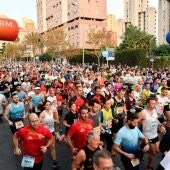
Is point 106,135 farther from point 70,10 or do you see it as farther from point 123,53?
point 70,10

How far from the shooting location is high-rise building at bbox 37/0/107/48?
10480 centimetres

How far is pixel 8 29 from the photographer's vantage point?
6.32m

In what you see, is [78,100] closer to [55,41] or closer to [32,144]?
[32,144]

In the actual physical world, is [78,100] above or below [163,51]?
below

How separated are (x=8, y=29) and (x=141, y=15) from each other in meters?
183

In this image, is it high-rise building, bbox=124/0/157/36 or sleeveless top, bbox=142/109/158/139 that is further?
high-rise building, bbox=124/0/157/36

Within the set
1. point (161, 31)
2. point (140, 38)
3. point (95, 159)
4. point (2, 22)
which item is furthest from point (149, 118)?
point (161, 31)

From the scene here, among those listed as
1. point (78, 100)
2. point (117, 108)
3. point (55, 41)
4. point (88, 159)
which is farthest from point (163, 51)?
point (88, 159)

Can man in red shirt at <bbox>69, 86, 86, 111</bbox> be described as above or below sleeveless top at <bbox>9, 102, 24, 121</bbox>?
above

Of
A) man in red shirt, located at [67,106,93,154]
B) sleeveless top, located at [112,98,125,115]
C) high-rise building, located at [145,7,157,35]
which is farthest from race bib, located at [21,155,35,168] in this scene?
high-rise building, located at [145,7,157,35]

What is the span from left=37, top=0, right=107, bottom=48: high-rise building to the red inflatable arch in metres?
91.7

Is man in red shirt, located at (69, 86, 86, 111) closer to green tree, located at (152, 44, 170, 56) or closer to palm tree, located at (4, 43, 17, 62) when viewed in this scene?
green tree, located at (152, 44, 170, 56)

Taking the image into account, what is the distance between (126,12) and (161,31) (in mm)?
56860

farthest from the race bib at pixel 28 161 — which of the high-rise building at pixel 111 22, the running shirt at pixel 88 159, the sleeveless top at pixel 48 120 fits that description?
the high-rise building at pixel 111 22
